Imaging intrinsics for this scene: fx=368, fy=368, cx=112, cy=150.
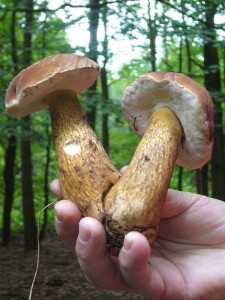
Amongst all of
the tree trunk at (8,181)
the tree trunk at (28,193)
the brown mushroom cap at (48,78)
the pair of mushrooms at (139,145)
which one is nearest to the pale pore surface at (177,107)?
the pair of mushrooms at (139,145)

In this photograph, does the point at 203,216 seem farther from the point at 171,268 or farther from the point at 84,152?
the point at 84,152

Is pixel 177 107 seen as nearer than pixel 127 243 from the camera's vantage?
No

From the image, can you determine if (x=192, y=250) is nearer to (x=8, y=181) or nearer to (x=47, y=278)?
(x=47, y=278)

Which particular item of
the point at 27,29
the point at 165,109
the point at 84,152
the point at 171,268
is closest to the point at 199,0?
the point at 27,29

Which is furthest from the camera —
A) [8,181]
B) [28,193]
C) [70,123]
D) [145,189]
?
[8,181]

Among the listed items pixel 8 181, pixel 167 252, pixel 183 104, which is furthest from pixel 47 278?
pixel 183 104

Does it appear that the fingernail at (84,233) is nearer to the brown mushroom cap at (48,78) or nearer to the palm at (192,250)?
the palm at (192,250)

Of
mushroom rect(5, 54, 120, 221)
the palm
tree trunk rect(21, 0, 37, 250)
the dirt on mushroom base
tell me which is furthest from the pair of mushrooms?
tree trunk rect(21, 0, 37, 250)
